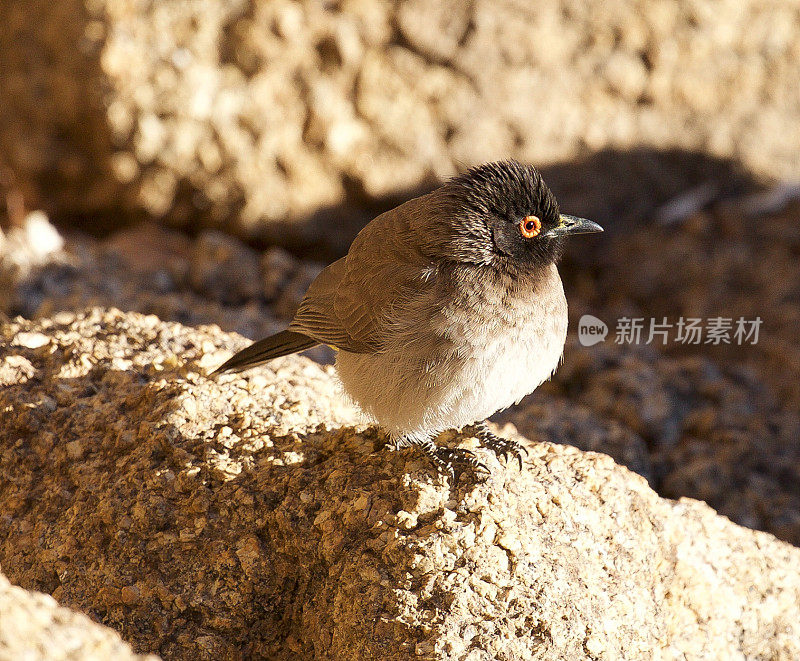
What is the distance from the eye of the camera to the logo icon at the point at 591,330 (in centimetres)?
658

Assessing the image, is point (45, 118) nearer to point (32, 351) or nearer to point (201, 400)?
point (32, 351)

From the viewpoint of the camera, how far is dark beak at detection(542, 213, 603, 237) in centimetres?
369

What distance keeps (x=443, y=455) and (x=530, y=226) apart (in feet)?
3.59

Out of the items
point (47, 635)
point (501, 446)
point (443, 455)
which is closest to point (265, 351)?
point (443, 455)

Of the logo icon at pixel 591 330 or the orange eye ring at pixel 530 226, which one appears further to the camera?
the logo icon at pixel 591 330

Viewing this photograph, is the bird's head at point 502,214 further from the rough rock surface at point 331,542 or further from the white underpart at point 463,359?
the rough rock surface at point 331,542

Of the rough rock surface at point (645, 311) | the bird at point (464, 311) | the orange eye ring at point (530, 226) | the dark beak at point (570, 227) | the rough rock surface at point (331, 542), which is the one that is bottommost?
the rough rock surface at point (331, 542)

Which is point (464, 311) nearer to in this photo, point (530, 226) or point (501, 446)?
point (530, 226)

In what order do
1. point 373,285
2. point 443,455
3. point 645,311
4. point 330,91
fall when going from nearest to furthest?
point 443,455 < point 373,285 < point 330,91 < point 645,311

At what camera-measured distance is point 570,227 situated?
3719 millimetres

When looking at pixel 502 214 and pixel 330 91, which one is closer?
pixel 502 214

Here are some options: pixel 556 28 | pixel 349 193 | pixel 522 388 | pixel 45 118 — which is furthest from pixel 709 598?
pixel 45 118

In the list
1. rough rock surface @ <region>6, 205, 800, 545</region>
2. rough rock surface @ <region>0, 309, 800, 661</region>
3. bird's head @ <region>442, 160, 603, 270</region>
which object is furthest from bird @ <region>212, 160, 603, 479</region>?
rough rock surface @ <region>6, 205, 800, 545</region>

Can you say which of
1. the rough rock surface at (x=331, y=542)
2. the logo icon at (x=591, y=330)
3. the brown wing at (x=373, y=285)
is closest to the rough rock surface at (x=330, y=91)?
the logo icon at (x=591, y=330)
